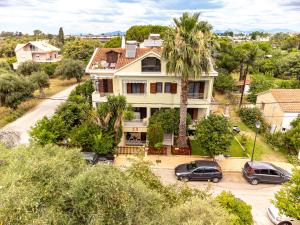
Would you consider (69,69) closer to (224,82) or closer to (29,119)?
(29,119)

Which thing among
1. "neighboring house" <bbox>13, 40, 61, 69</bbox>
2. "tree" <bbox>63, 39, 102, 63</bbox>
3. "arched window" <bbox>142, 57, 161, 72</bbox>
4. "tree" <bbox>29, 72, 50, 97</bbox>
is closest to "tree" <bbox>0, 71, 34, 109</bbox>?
"tree" <bbox>29, 72, 50, 97</bbox>

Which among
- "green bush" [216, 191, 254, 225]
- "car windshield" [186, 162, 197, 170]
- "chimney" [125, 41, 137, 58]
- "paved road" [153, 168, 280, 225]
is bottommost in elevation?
"paved road" [153, 168, 280, 225]

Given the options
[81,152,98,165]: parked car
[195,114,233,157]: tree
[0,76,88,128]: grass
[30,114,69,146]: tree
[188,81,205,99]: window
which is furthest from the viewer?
[0,76,88,128]: grass

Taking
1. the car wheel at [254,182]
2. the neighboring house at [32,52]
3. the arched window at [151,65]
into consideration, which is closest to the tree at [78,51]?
the neighboring house at [32,52]

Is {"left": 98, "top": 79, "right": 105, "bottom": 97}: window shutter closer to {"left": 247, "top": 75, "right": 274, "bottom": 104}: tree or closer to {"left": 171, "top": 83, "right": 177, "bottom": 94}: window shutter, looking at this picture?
{"left": 171, "top": 83, "right": 177, "bottom": 94}: window shutter

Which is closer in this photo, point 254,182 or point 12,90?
point 254,182

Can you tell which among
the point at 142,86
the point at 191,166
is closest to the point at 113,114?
the point at 142,86
